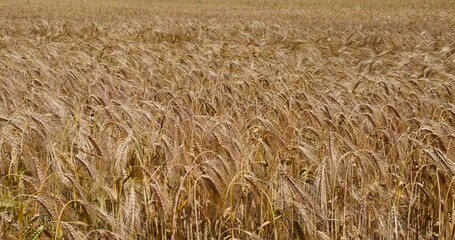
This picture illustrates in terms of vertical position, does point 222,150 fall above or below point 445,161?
below

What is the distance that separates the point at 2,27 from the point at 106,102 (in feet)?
31.0

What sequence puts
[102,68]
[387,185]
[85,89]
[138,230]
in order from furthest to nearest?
[102,68] → [85,89] → [387,185] → [138,230]

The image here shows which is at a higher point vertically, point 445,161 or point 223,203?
point 445,161

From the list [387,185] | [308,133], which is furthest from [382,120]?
[387,185]

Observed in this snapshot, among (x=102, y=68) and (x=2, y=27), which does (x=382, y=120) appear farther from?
(x=2, y=27)

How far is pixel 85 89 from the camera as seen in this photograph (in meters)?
4.59

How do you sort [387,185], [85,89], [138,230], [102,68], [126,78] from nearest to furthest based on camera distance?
[138,230], [387,185], [85,89], [126,78], [102,68]

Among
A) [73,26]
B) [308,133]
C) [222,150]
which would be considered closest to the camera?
[222,150]

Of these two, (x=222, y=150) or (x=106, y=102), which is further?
(x=106, y=102)

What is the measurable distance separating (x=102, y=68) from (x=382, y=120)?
3.29 metres

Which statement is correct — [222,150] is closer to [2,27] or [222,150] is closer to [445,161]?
Answer: [445,161]

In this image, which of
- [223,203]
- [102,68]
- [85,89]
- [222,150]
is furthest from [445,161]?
[102,68]

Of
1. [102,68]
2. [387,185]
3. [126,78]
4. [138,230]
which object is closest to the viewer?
[138,230]

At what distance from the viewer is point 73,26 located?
12594 mm
